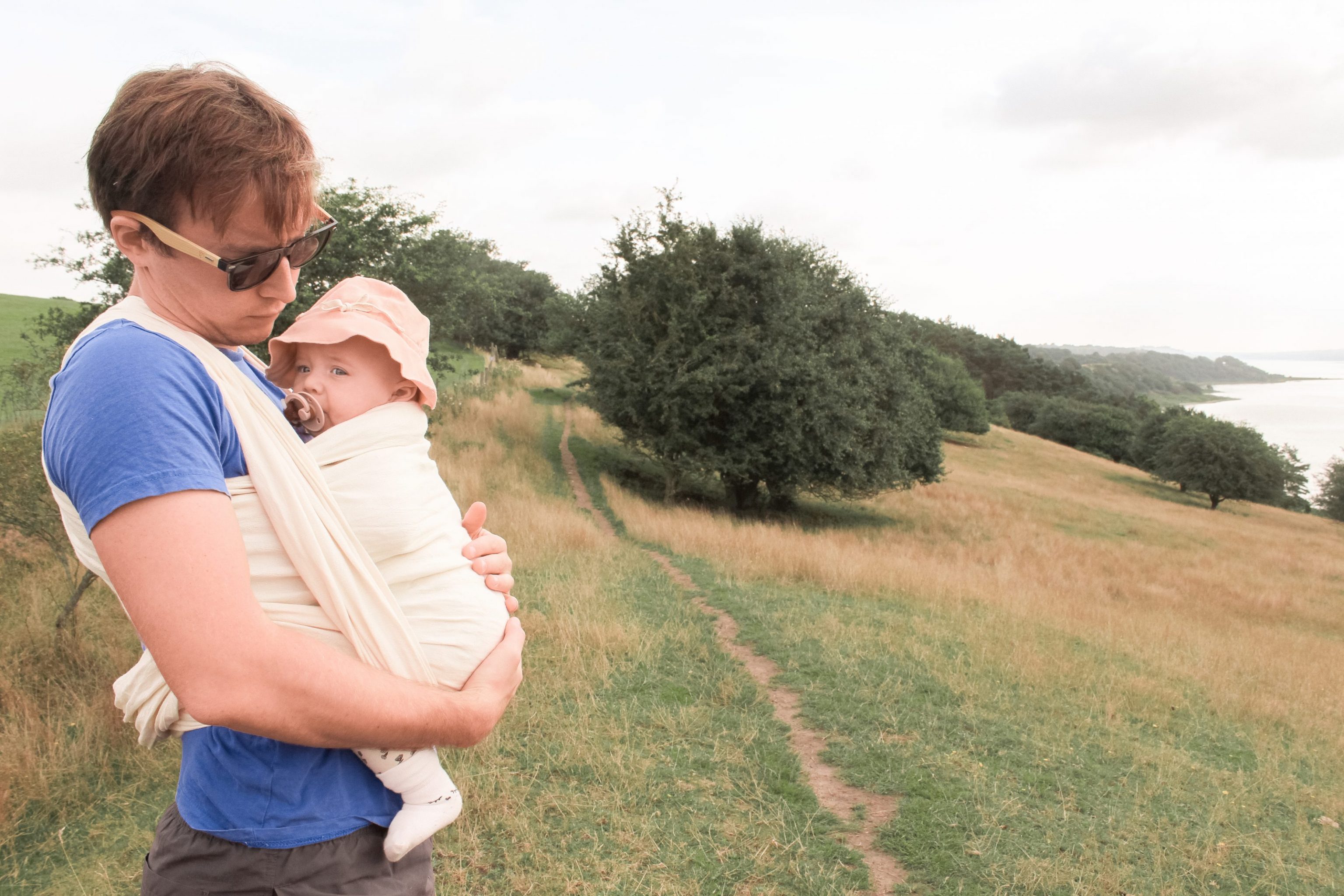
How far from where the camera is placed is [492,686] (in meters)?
1.43

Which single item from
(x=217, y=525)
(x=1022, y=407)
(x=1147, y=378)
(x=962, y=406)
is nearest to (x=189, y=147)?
(x=217, y=525)

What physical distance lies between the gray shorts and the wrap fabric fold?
0.23 metres

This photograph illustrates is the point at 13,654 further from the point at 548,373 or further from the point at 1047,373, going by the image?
the point at 1047,373

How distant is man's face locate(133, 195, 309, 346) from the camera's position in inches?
48.3

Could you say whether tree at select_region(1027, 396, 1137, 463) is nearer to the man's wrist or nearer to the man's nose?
the man's wrist

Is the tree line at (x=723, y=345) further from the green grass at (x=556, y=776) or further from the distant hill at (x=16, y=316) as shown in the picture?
the green grass at (x=556, y=776)

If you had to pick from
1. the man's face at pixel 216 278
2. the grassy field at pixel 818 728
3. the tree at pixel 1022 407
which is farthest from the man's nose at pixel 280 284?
the tree at pixel 1022 407

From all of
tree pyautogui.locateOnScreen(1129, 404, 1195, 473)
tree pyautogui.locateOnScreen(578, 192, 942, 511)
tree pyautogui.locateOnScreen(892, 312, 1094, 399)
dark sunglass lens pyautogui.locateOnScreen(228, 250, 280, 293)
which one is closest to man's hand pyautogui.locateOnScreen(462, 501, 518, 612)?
dark sunglass lens pyautogui.locateOnScreen(228, 250, 280, 293)

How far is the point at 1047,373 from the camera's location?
8475 centimetres

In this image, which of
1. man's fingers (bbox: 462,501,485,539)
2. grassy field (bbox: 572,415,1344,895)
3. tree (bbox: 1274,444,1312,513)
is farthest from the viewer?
tree (bbox: 1274,444,1312,513)

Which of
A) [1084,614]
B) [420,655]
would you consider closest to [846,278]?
[1084,614]

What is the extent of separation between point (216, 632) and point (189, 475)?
219mm

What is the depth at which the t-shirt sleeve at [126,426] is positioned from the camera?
1.01 m

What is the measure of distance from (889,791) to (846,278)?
1865 cm
